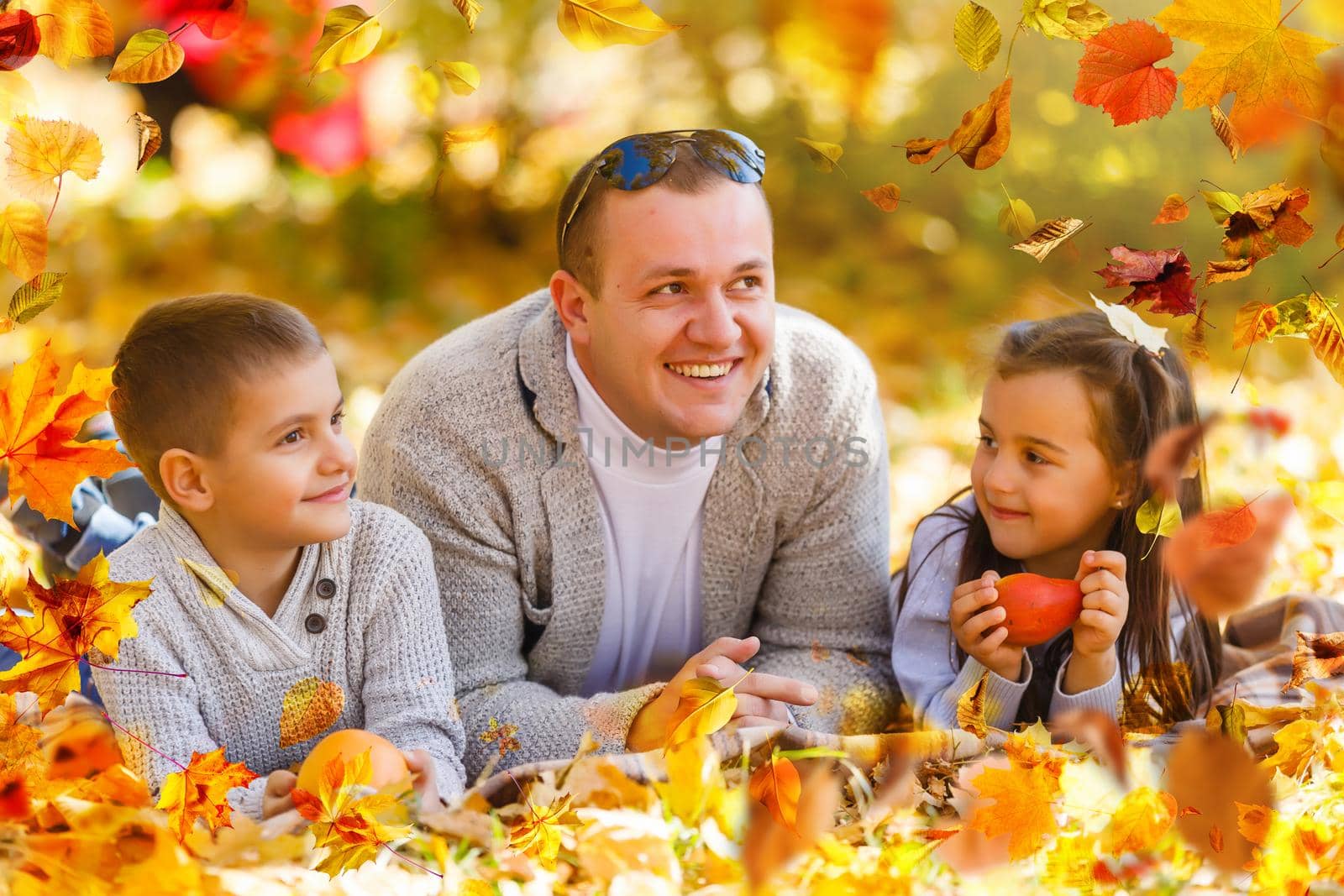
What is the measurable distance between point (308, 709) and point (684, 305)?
0.63 meters

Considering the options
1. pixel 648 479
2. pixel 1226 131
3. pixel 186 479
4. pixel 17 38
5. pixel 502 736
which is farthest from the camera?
pixel 648 479

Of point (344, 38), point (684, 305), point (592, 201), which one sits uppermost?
point (344, 38)

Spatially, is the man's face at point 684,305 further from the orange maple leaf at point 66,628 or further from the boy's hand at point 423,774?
the orange maple leaf at point 66,628

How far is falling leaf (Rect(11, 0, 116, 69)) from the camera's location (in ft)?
3.52

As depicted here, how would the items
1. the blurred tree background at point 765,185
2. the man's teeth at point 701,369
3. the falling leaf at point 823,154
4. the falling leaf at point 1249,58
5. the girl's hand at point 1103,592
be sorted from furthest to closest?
the blurred tree background at point 765,185 < the man's teeth at point 701,369 < the girl's hand at point 1103,592 < the falling leaf at point 823,154 < the falling leaf at point 1249,58

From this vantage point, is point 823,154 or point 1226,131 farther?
point 823,154

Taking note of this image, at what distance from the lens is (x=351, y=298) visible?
3391mm

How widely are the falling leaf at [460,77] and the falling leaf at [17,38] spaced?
1.11ft

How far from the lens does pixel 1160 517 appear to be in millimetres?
1216

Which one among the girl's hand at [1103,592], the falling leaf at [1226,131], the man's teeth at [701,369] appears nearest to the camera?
the falling leaf at [1226,131]

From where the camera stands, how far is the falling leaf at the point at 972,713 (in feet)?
4.64

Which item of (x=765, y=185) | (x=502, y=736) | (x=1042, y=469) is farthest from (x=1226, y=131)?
(x=765, y=185)

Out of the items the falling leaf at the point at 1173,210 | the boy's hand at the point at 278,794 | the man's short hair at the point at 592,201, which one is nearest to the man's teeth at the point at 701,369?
the man's short hair at the point at 592,201

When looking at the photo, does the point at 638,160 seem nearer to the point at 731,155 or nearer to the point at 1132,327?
the point at 731,155
